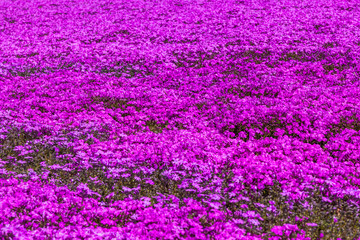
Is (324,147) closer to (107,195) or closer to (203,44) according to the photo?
(107,195)

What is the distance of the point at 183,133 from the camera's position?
34.8 feet

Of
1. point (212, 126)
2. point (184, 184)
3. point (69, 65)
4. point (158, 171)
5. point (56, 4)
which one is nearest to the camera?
point (184, 184)

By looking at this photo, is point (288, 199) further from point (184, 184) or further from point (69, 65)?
point (69, 65)

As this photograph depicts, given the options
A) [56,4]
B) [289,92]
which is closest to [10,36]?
[56,4]

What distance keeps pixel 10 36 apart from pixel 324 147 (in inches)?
824

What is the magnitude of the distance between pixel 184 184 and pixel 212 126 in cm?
396

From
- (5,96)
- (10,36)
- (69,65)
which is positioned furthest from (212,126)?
(10,36)

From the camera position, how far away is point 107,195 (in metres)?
7.36

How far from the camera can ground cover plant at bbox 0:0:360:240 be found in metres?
6.52

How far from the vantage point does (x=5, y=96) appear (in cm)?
1378

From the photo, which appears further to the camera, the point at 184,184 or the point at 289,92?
the point at 289,92

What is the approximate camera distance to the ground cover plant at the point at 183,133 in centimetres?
652

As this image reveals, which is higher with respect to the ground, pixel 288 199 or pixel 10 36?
pixel 288 199

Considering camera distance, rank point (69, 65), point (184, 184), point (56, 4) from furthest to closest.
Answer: point (56, 4)
point (69, 65)
point (184, 184)
